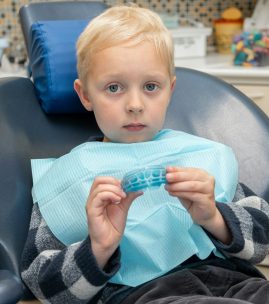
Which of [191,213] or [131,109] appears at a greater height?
[131,109]

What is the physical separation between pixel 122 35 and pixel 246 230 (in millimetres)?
427

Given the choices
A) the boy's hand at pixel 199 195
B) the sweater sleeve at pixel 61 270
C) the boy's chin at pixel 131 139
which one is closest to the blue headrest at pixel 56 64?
the boy's chin at pixel 131 139

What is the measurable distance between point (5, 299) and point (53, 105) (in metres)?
0.56

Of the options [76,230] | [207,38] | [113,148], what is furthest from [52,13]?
[207,38]

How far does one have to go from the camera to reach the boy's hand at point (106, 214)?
104cm

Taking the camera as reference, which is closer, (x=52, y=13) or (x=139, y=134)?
(x=139, y=134)

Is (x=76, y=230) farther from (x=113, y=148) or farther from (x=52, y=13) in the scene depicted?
(x=52, y=13)

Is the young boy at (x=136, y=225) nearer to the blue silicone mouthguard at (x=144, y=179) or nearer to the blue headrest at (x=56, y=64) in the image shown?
the blue silicone mouthguard at (x=144, y=179)

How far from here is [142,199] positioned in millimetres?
1237

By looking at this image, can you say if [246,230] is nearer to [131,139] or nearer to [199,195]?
[199,195]

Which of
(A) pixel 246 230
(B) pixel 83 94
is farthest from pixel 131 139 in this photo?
(A) pixel 246 230

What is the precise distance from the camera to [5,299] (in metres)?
1.04

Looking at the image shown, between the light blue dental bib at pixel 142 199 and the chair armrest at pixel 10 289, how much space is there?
0.15 meters

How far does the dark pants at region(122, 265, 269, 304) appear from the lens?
3.65 ft
